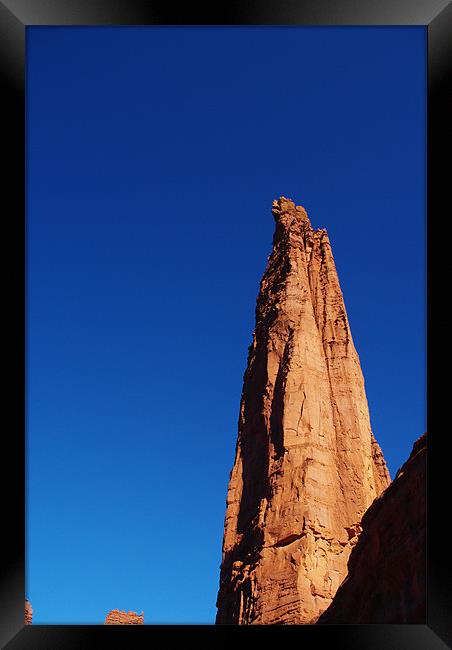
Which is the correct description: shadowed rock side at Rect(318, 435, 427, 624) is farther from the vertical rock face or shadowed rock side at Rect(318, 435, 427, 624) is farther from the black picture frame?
the vertical rock face

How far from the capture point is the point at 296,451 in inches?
2227

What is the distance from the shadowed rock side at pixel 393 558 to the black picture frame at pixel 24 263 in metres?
10.2

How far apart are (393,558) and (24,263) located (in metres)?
17.9

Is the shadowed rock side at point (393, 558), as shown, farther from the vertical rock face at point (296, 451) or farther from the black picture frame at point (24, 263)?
the vertical rock face at point (296, 451)

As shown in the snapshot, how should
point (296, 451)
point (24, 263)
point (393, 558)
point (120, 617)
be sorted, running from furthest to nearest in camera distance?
point (120, 617)
point (296, 451)
point (393, 558)
point (24, 263)

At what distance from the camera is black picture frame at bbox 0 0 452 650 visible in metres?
9.87

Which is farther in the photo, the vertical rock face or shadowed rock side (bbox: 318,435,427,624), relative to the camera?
the vertical rock face

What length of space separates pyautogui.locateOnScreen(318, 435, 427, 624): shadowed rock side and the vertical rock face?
18299 millimetres

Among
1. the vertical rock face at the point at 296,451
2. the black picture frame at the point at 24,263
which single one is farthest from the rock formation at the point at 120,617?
the black picture frame at the point at 24,263

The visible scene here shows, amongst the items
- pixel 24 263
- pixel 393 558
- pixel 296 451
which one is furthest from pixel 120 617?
pixel 24 263

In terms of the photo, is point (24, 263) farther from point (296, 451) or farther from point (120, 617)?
point (120, 617)

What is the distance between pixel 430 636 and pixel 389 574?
15718 millimetres

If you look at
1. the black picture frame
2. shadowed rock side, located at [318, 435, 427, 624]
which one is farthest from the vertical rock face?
the black picture frame

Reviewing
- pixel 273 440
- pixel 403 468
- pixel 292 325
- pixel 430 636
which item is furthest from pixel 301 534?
pixel 430 636
